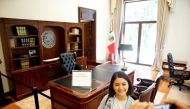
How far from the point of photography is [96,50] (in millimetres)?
6043

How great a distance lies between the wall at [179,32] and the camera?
5.08m

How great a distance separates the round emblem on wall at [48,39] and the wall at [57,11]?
44cm

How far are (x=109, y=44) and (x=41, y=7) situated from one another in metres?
3.34

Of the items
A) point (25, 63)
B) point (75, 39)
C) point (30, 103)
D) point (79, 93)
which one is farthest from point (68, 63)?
point (79, 93)

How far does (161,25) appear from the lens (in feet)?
17.8

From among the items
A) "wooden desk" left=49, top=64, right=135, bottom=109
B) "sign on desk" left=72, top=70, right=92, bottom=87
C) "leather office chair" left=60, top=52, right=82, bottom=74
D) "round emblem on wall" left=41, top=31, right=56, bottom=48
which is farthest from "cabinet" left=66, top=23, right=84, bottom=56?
"sign on desk" left=72, top=70, right=92, bottom=87

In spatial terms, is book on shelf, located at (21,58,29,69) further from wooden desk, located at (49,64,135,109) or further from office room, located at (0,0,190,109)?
wooden desk, located at (49,64,135,109)

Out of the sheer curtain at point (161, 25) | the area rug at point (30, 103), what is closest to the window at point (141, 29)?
the sheer curtain at point (161, 25)

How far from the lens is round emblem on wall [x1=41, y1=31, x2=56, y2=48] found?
12.8ft

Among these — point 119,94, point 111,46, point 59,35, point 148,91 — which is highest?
point 59,35

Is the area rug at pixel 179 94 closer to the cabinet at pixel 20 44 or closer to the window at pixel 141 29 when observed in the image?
the window at pixel 141 29

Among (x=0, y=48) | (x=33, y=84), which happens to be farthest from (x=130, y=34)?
(x=0, y=48)

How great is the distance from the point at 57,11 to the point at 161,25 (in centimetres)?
402

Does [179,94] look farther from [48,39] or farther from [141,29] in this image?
[48,39]
